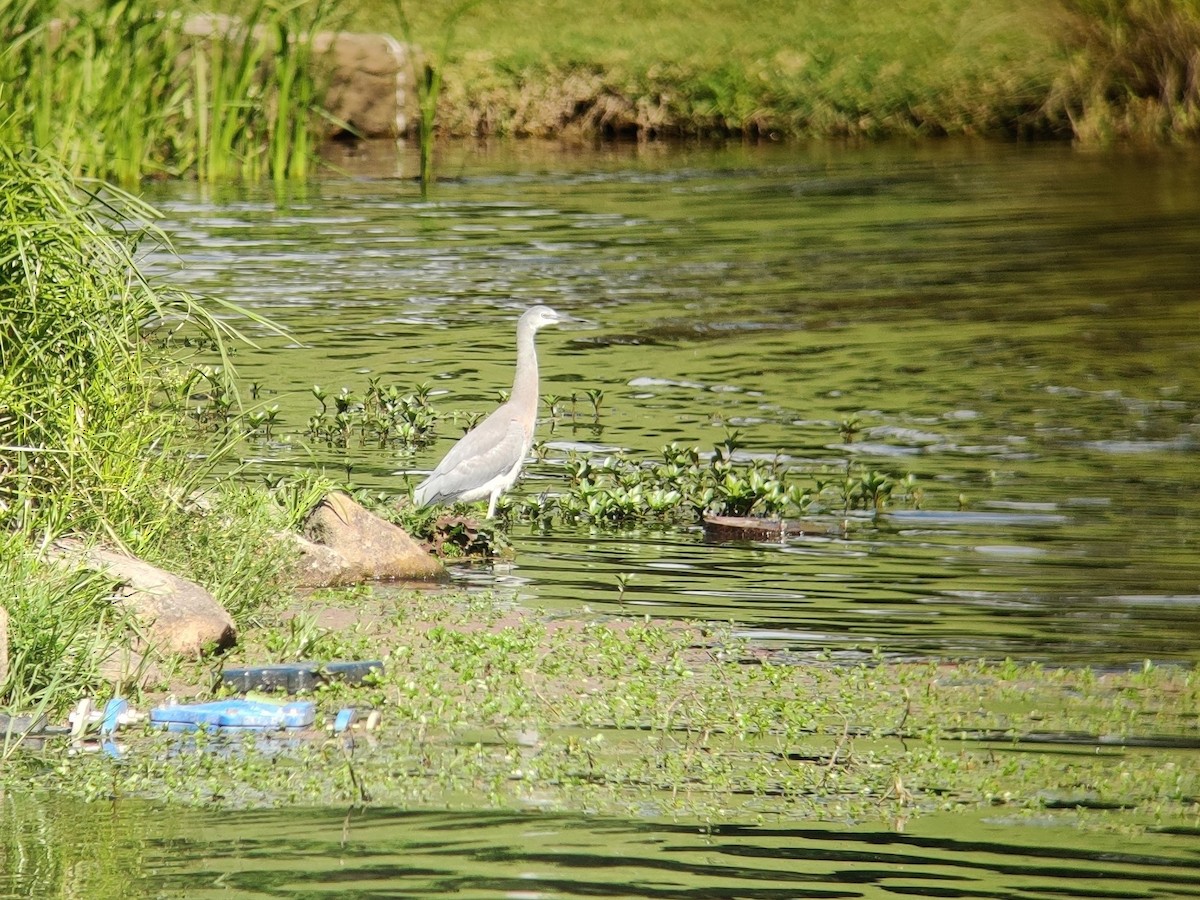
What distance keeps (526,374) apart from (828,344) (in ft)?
18.4

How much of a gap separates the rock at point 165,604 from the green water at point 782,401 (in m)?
1.57

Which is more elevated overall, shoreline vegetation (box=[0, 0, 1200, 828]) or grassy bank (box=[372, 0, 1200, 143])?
grassy bank (box=[372, 0, 1200, 143])

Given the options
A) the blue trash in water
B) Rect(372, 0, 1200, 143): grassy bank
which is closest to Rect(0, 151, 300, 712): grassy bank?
the blue trash in water

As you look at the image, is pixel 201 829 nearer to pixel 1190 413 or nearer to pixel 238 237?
pixel 1190 413

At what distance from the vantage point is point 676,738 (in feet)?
23.8

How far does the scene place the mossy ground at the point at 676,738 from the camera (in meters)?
6.63

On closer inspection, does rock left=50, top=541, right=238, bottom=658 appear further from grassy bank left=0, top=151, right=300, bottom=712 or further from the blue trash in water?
the blue trash in water

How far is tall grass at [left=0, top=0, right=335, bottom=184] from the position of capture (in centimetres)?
1995

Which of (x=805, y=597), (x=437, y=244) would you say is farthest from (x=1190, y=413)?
(x=437, y=244)

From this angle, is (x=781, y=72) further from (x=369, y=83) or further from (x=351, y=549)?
(x=351, y=549)

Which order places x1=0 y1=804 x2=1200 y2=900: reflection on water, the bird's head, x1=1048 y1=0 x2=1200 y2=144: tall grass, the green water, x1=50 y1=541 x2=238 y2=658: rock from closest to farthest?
1. x1=0 y1=804 x2=1200 y2=900: reflection on water
2. the green water
3. x1=50 y1=541 x2=238 y2=658: rock
4. the bird's head
5. x1=1048 y1=0 x2=1200 y2=144: tall grass

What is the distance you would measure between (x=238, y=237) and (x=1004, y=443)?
11.6 m

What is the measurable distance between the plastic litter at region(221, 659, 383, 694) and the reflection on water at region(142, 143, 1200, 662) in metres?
1.81

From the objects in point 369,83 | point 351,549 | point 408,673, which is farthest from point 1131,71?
point 408,673
